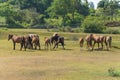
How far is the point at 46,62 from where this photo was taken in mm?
24172

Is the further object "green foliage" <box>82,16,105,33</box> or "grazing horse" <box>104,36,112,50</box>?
"green foliage" <box>82,16,105,33</box>

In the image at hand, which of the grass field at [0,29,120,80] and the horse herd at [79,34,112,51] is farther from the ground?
the horse herd at [79,34,112,51]

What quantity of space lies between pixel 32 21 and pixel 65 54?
1855 inches

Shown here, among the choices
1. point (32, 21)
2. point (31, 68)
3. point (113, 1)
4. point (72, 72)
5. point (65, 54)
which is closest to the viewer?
point (72, 72)

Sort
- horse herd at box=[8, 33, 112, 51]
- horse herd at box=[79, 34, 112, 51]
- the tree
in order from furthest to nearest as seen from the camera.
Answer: the tree → horse herd at box=[79, 34, 112, 51] → horse herd at box=[8, 33, 112, 51]

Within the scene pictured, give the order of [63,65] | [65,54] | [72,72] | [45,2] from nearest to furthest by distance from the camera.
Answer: [72,72] → [63,65] → [65,54] → [45,2]

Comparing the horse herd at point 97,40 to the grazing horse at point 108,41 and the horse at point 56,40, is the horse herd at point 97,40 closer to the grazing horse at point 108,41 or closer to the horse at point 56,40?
the grazing horse at point 108,41

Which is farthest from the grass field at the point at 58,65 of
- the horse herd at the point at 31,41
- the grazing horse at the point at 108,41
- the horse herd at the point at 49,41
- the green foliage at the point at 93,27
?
the green foliage at the point at 93,27

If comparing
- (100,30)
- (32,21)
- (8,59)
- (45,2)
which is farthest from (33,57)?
(45,2)

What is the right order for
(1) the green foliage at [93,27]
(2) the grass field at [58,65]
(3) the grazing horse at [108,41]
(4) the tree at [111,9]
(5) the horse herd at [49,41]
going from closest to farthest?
(2) the grass field at [58,65], (5) the horse herd at [49,41], (3) the grazing horse at [108,41], (1) the green foliage at [93,27], (4) the tree at [111,9]

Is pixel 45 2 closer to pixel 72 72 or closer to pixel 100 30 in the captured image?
pixel 100 30

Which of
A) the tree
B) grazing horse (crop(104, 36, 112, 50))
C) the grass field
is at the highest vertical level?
the tree

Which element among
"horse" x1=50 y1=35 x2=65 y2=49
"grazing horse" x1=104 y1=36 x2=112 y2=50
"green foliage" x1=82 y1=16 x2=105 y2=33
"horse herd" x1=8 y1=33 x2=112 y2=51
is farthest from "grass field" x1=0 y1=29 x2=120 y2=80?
"green foliage" x1=82 y1=16 x2=105 y2=33

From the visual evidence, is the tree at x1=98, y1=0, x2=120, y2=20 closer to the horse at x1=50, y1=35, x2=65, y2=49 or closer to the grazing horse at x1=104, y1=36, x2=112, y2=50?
the grazing horse at x1=104, y1=36, x2=112, y2=50
